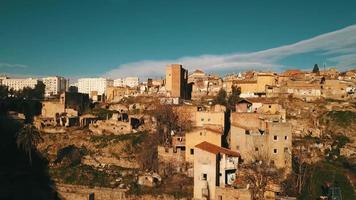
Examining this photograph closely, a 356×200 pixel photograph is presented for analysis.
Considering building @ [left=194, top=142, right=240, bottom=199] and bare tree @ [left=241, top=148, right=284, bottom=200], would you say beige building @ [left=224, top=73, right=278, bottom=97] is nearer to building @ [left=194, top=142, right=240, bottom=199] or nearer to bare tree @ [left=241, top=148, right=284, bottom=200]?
bare tree @ [left=241, top=148, right=284, bottom=200]

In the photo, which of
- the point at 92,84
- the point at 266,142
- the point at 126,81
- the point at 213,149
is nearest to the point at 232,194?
the point at 213,149

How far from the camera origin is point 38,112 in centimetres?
5303

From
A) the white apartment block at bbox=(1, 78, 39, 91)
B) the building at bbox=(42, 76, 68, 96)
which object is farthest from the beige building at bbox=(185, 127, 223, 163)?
the white apartment block at bbox=(1, 78, 39, 91)

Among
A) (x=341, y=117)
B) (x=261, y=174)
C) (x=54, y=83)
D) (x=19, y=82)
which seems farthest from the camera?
(x=54, y=83)

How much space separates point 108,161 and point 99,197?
5.42 m

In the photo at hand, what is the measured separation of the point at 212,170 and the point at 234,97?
2052 centimetres

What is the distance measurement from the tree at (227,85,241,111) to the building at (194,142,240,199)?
14.3 meters

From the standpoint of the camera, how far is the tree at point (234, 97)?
44.8 metres

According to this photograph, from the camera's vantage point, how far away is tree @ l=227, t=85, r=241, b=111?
44781 millimetres

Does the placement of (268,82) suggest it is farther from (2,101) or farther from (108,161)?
(2,101)

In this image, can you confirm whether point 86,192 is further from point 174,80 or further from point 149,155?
point 174,80

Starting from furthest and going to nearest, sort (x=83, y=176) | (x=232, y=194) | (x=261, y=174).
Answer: (x=83, y=176)
(x=261, y=174)
(x=232, y=194)

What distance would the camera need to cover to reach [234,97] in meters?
47.6

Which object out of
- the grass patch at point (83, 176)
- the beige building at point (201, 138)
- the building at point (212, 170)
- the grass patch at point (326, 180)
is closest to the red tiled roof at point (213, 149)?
the building at point (212, 170)
